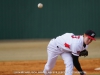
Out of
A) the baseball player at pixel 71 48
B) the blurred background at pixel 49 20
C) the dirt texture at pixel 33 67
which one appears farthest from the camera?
the blurred background at pixel 49 20

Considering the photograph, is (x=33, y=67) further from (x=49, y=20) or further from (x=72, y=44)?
(x=49, y=20)

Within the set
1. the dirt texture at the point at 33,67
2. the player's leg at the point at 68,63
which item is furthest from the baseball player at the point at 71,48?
the dirt texture at the point at 33,67

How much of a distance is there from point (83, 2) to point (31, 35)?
314cm

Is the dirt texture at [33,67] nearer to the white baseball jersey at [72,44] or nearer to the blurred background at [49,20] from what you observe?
the white baseball jersey at [72,44]

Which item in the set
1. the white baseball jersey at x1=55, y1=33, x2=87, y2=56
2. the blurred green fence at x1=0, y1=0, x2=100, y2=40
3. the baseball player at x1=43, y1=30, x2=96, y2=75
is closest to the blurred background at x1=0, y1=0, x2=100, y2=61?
the blurred green fence at x1=0, y1=0, x2=100, y2=40

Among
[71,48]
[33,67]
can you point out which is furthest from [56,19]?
[71,48]

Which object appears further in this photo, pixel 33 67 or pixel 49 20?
pixel 49 20

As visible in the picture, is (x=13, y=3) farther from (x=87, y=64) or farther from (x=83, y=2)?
(x=87, y=64)

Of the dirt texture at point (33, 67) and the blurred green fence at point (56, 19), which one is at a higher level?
the blurred green fence at point (56, 19)

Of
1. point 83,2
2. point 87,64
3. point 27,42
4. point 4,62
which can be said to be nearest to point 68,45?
point 87,64

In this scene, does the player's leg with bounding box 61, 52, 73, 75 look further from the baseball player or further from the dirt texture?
the dirt texture

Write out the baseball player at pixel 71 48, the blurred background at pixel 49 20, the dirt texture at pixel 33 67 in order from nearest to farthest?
the baseball player at pixel 71 48 → the dirt texture at pixel 33 67 → the blurred background at pixel 49 20

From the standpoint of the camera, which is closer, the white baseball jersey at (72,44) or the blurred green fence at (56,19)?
the white baseball jersey at (72,44)

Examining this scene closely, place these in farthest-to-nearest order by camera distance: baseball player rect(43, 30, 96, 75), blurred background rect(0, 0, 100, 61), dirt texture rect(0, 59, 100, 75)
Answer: blurred background rect(0, 0, 100, 61) < dirt texture rect(0, 59, 100, 75) < baseball player rect(43, 30, 96, 75)
